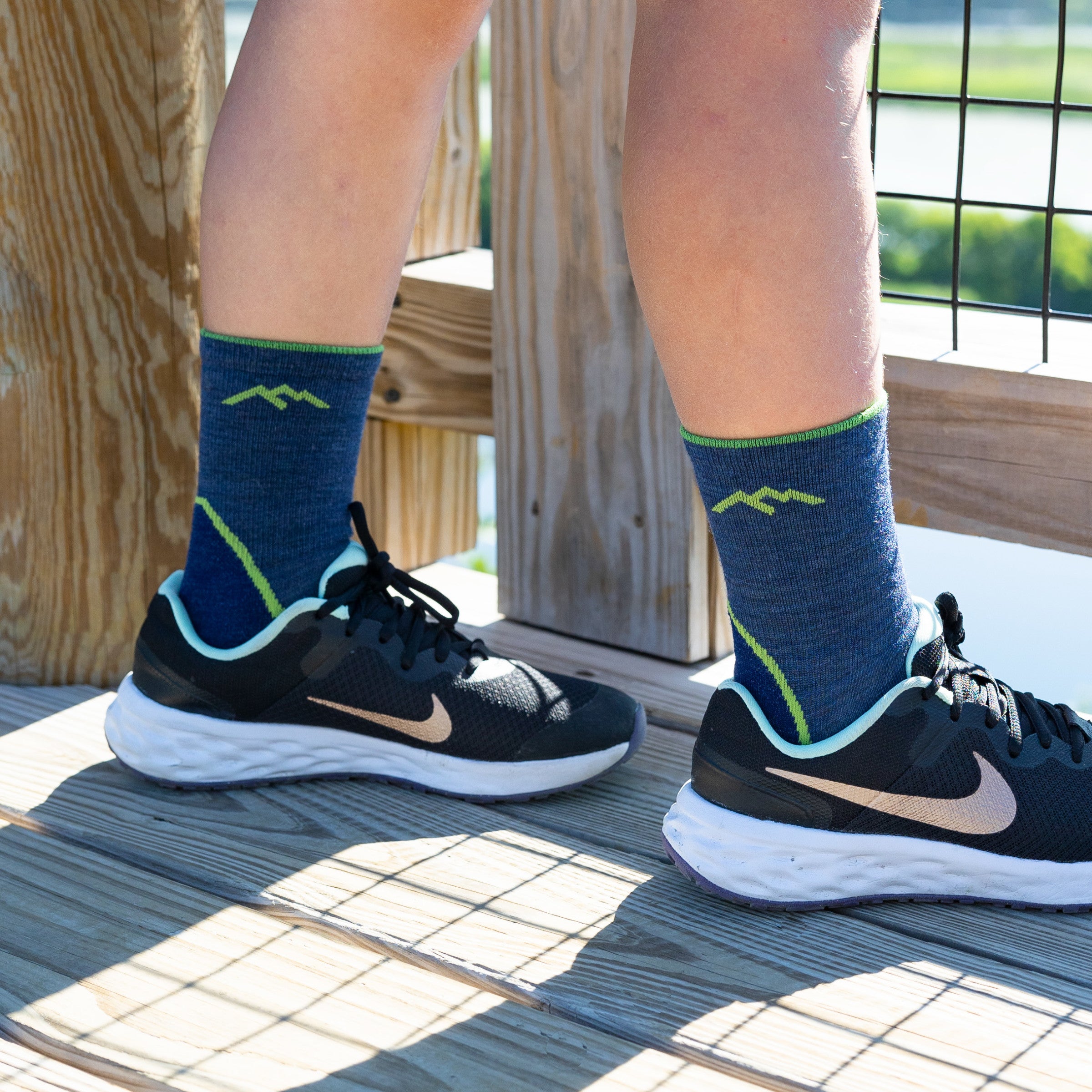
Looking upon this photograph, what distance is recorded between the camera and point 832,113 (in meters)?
0.89

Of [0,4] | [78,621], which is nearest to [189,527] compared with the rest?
[78,621]

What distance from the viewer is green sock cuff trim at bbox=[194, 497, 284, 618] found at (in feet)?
3.79

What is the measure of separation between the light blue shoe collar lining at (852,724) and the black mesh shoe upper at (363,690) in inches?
8.3

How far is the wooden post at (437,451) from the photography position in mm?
1681

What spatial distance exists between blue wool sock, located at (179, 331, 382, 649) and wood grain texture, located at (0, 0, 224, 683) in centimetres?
25

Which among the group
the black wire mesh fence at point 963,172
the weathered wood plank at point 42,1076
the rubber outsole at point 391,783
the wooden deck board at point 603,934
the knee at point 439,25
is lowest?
the weathered wood plank at point 42,1076

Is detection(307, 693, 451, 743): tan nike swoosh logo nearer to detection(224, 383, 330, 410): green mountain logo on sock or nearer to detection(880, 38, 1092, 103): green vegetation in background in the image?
detection(224, 383, 330, 410): green mountain logo on sock

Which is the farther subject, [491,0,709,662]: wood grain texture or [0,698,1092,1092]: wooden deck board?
[491,0,709,662]: wood grain texture

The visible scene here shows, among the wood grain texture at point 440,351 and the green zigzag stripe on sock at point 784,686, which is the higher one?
the wood grain texture at point 440,351

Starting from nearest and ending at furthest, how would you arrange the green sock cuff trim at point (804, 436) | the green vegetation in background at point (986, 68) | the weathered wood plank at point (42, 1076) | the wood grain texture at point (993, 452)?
the weathered wood plank at point (42, 1076), the green sock cuff trim at point (804, 436), the wood grain texture at point (993, 452), the green vegetation in background at point (986, 68)

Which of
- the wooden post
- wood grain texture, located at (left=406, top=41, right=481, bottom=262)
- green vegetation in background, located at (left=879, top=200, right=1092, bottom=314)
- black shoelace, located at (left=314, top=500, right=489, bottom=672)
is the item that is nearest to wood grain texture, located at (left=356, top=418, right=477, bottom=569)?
the wooden post

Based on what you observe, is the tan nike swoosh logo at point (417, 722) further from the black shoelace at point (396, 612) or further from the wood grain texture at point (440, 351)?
the wood grain texture at point (440, 351)

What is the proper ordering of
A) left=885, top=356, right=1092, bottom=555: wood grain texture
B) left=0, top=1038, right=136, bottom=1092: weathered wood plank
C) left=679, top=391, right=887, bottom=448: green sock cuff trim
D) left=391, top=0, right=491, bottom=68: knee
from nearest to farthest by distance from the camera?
left=0, top=1038, right=136, bottom=1092: weathered wood plank < left=679, top=391, right=887, bottom=448: green sock cuff trim < left=391, top=0, right=491, bottom=68: knee < left=885, top=356, right=1092, bottom=555: wood grain texture

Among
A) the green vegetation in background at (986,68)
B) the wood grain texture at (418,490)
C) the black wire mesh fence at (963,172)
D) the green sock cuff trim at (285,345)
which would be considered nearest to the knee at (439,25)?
the green sock cuff trim at (285,345)
